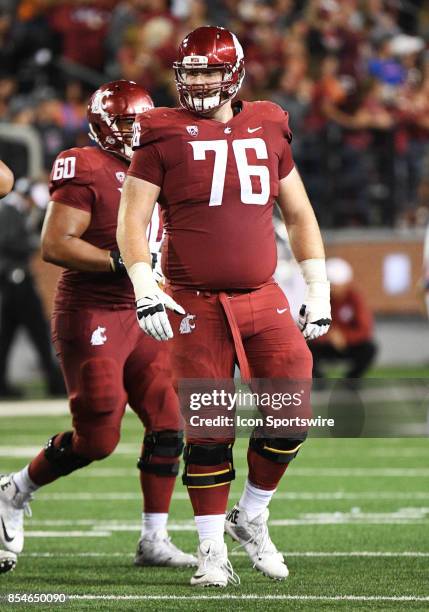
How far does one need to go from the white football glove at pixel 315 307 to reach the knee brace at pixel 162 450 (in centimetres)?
92

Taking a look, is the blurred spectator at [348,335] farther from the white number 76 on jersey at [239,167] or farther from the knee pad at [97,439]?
the white number 76 on jersey at [239,167]

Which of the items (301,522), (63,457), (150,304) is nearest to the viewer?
(150,304)

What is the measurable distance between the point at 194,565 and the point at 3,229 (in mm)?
7693

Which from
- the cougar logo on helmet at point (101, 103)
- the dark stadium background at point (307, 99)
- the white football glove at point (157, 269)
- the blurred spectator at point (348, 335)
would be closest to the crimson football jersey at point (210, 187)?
the white football glove at point (157, 269)

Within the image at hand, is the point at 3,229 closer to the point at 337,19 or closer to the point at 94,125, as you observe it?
the point at 337,19

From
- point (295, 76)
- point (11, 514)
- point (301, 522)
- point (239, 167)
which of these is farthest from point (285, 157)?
point (295, 76)

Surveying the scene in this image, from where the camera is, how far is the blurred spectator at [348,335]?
13.3 metres

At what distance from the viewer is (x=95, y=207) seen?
5.68 m

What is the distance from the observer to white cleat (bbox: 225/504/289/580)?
503 centimetres

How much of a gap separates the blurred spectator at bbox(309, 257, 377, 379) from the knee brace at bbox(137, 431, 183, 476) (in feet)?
24.9

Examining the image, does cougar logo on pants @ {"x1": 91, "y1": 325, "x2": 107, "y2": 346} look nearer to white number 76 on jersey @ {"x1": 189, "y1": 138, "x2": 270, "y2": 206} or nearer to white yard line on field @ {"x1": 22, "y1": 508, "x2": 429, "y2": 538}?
white number 76 on jersey @ {"x1": 189, "y1": 138, "x2": 270, "y2": 206}

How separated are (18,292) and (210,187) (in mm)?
8051

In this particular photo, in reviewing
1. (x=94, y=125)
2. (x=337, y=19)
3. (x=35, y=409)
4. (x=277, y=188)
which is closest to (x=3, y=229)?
(x=35, y=409)

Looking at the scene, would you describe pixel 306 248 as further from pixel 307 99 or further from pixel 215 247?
pixel 307 99
